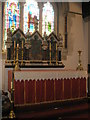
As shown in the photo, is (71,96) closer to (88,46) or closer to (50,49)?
(50,49)

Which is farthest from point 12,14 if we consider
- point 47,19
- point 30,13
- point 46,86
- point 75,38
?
point 46,86

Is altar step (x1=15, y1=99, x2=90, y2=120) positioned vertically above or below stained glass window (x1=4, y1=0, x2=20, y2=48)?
below

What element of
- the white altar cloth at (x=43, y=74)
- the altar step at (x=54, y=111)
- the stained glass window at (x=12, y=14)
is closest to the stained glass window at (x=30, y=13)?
the stained glass window at (x=12, y=14)

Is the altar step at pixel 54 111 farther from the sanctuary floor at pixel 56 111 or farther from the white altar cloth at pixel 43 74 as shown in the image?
the white altar cloth at pixel 43 74

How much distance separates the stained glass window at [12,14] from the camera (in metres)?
8.44

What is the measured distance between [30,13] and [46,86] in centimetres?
558

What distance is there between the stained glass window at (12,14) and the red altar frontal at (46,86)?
4560 mm

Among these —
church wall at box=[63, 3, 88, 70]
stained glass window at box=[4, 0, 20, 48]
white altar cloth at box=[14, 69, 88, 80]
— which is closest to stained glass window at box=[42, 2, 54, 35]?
church wall at box=[63, 3, 88, 70]

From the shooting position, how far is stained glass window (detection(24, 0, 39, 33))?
8914 millimetres

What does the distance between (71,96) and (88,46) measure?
216 inches

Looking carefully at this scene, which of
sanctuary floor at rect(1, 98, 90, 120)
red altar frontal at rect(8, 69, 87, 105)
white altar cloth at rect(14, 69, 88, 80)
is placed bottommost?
sanctuary floor at rect(1, 98, 90, 120)

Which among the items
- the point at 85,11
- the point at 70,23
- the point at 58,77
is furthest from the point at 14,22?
the point at 58,77

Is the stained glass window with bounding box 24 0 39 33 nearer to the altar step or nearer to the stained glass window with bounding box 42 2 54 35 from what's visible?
the stained glass window with bounding box 42 2 54 35

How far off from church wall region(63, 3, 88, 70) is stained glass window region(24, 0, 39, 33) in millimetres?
1975
